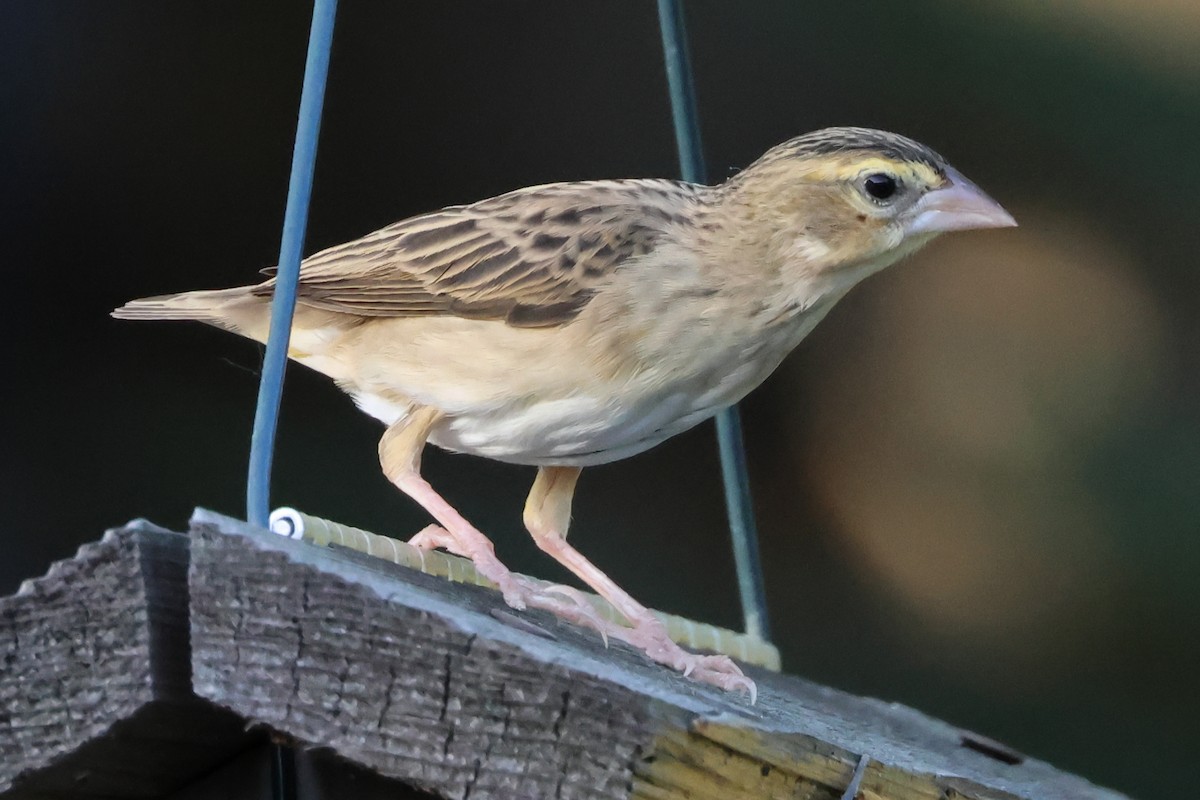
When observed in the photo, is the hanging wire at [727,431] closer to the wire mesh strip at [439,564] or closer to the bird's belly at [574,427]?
the wire mesh strip at [439,564]

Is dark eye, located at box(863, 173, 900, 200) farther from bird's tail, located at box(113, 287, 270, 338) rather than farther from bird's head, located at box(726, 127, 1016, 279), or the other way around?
bird's tail, located at box(113, 287, 270, 338)

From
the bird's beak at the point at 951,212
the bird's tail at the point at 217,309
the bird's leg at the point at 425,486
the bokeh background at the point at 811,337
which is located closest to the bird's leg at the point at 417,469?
the bird's leg at the point at 425,486

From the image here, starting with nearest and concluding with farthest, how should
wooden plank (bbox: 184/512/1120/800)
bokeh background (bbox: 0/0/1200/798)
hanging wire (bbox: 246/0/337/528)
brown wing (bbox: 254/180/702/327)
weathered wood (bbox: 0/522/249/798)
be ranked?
wooden plank (bbox: 184/512/1120/800) < weathered wood (bbox: 0/522/249/798) < hanging wire (bbox: 246/0/337/528) < brown wing (bbox: 254/180/702/327) < bokeh background (bbox: 0/0/1200/798)

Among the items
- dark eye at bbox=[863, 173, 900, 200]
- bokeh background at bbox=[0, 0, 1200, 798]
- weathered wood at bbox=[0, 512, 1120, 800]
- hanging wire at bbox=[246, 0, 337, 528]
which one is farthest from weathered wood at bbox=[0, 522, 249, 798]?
bokeh background at bbox=[0, 0, 1200, 798]

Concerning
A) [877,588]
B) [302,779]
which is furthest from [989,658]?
[302,779]

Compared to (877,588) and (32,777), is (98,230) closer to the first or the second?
(877,588)

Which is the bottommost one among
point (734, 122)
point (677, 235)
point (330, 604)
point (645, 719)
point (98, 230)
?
point (645, 719)

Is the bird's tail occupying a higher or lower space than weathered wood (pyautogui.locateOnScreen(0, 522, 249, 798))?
higher

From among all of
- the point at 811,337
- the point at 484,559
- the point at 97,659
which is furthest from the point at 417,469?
the point at 811,337
